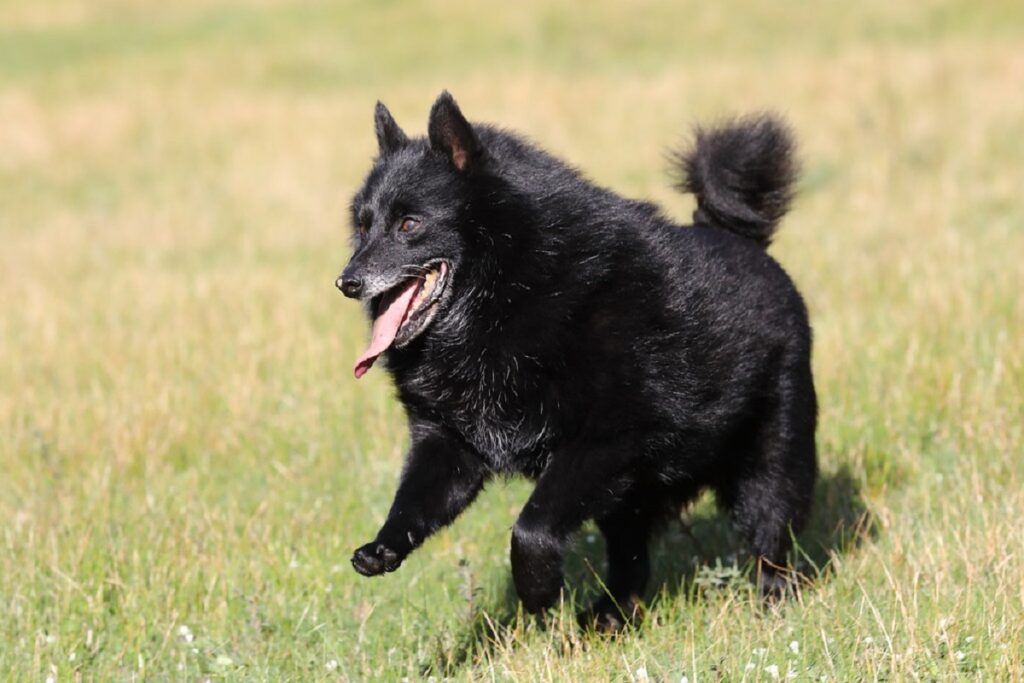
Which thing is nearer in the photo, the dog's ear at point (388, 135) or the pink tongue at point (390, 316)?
the pink tongue at point (390, 316)

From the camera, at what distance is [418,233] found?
4.21m

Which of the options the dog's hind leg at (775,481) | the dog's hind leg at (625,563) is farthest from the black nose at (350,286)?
the dog's hind leg at (775,481)

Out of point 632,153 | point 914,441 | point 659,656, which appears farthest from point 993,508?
point 632,153

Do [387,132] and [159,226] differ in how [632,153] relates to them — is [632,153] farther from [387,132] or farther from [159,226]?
[387,132]

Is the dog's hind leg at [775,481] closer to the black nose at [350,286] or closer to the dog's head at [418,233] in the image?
the dog's head at [418,233]

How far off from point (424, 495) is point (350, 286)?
0.72 m

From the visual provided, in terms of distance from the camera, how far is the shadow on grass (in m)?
4.47

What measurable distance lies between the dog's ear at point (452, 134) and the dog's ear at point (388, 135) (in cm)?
24

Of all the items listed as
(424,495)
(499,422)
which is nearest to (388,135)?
(499,422)

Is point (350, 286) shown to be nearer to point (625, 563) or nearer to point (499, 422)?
point (499, 422)

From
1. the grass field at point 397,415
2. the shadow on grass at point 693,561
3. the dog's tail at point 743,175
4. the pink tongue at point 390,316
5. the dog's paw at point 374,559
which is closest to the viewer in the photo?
the dog's paw at point 374,559

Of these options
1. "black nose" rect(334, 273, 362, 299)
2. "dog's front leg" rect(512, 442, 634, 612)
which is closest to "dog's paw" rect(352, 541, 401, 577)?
"dog's front leg" rect(512, 442, 634, 612)

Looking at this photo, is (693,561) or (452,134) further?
(693,561)

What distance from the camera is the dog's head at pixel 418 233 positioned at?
13.6 ft
